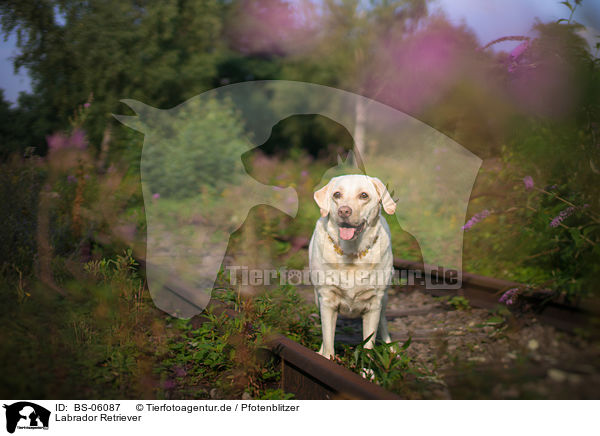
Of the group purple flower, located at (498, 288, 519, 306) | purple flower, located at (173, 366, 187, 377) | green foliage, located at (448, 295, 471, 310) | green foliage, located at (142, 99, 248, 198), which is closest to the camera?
purple flower, located at (173, 366, 187, 377)

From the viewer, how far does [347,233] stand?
8.47ft

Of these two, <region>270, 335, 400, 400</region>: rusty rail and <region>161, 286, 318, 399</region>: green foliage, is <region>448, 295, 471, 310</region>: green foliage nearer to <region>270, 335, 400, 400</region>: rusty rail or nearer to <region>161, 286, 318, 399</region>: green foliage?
<region>161, 286, 318, 399</region>: green foliage

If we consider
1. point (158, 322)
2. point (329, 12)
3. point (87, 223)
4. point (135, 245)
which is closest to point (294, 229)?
point (135, 245)

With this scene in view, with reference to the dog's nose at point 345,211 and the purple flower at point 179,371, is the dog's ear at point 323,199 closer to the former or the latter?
the dog's nose at point 345,211

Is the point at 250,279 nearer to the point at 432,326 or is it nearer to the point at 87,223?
the point at 432,326

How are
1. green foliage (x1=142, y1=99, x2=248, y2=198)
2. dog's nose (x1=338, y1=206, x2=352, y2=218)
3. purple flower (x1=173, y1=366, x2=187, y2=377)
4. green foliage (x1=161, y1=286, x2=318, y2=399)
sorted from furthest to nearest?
green foliage (x1=142, y1=99, x2=248, y2=198)
purple flower (x1=173, y1=366, x2=187, y2=377)
green foliage (x1=161, y1=286, x2=318, y2=399)
dog's nose (x1=338, y1=206, x2=352, y2=218)

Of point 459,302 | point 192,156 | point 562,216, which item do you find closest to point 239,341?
point 459,302

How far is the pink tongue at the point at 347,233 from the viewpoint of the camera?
2.58m

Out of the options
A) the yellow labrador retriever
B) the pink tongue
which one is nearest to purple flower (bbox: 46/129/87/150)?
the yellow labrador retriever

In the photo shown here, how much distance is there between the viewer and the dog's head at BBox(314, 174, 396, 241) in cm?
256

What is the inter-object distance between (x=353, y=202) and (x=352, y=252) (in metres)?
0.37
